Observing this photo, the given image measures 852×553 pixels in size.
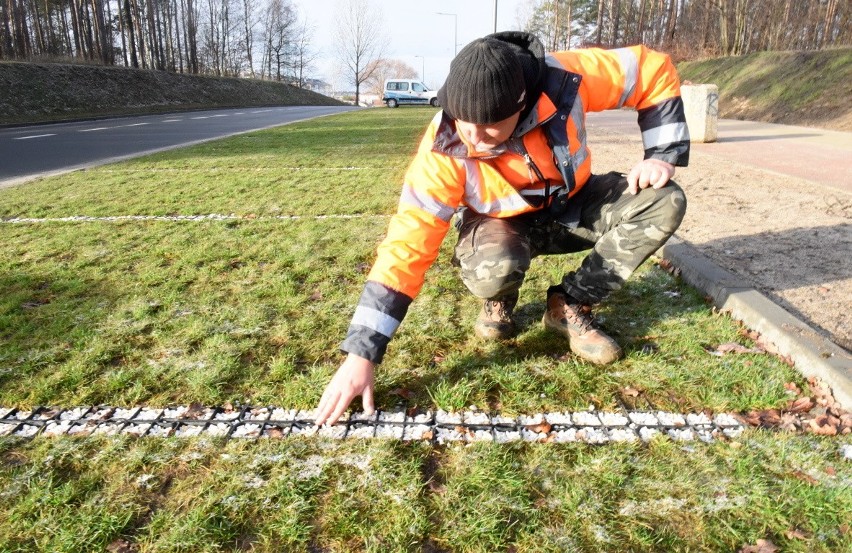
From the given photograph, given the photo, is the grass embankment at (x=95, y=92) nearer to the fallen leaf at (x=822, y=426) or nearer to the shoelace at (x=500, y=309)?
the shoelace at (x=500, y=309)

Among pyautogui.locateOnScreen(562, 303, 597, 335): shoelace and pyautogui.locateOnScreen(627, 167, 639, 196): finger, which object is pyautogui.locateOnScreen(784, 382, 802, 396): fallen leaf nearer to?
pyautogui.locateOnScreen(562, 303, 597, 335): shoelace

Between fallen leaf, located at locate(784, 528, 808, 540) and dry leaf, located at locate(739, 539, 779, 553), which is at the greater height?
fallen leaf, located at locate(784, 528, 808, 540)

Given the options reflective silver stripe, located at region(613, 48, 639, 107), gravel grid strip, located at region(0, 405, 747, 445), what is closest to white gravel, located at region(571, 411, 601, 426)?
gravel grid strip, located at region(0, 405, 747, 445)

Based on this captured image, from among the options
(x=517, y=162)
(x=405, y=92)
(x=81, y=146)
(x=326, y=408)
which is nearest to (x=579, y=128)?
(x=517, y=162)

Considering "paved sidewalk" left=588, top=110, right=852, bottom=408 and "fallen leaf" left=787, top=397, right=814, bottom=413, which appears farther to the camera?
"paved sidewalk" left=588, top=110, right=852, bottom=408

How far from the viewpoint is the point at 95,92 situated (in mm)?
28078

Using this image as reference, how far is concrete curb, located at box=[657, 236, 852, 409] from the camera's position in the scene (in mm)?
2295

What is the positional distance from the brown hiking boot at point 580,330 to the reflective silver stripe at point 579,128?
0.66m

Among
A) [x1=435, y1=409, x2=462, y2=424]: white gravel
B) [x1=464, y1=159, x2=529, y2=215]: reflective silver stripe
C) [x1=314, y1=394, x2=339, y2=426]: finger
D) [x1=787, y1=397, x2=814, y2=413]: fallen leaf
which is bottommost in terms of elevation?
[x1=435, y1=409, x2=462, y2=424]: white gravel

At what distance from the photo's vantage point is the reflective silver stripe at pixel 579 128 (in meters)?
2.35

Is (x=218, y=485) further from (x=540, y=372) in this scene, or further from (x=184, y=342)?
(x=540, y=372)

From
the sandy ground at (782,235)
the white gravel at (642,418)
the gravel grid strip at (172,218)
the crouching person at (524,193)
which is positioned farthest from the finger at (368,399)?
the gravel grid strip at (172,218)

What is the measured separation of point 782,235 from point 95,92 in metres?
31.9

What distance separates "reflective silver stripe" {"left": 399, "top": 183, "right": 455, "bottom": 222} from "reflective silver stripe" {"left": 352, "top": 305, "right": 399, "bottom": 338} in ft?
1.44
